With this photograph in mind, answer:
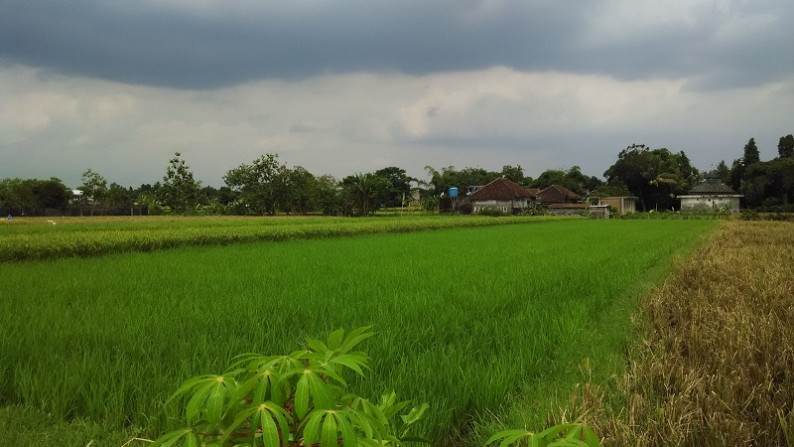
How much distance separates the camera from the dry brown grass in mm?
1905

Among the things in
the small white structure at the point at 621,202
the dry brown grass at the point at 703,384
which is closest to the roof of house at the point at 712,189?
the small white structure at the point at 621,202

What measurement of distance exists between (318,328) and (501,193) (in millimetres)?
42410

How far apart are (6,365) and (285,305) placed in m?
2.05

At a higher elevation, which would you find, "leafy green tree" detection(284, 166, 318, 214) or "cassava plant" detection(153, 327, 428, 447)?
"leafy green tree" detection(284, 166, 318, 214)

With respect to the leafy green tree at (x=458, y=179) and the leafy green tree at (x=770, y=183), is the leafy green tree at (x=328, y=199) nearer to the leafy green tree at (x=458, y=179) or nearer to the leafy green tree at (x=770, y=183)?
the leafy green tree at (x=458, y=179)

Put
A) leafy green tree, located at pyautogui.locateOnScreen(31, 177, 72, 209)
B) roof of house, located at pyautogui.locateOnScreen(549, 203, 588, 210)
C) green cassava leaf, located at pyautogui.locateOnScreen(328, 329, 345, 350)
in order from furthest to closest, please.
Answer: leafy green tree, located at pyautogui.locateOnScreen(31, 177, 72, 209) < roof of house, located at pyautogui.locateOnScreen(549, 203, 588, 210) < green cassava leaf, located at pyautogui.locateOnScreen(328, 329, 345, 350)

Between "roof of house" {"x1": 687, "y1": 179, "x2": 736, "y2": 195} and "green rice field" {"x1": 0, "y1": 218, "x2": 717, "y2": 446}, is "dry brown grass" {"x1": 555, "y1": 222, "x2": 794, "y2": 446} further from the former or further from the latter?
"roof of house" {"x1": 687, "y1": 179, "x2": 736, "y2": 195}

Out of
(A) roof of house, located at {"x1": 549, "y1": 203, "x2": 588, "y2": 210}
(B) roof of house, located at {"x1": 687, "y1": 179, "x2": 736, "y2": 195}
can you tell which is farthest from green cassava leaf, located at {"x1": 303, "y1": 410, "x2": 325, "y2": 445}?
(B) roof of house, located at {"x1": 687, "y1": 179, "x2": 736, "y2": 195}

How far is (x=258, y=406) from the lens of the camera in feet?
3.03

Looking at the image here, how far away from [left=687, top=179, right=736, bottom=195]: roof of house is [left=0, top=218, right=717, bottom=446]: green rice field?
4446 cm

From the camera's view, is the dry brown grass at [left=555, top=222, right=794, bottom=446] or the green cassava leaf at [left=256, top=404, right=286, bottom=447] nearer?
the green cassava leaf at [left=256, top=404, right=286, bottom=447]

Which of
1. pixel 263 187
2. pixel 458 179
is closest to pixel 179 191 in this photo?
pixel 263 187

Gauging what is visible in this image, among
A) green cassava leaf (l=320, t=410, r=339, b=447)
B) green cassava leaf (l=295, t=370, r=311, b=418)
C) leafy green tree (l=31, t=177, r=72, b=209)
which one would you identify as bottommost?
green cassava leaf (l=320, t=410, r=339, b=447)

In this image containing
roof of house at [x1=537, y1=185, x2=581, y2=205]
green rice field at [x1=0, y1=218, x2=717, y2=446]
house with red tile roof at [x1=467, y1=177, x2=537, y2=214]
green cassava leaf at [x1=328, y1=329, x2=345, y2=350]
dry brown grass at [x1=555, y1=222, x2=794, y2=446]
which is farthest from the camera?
roof of house at [x1=537, y1=185, x2=581, y2=205]
